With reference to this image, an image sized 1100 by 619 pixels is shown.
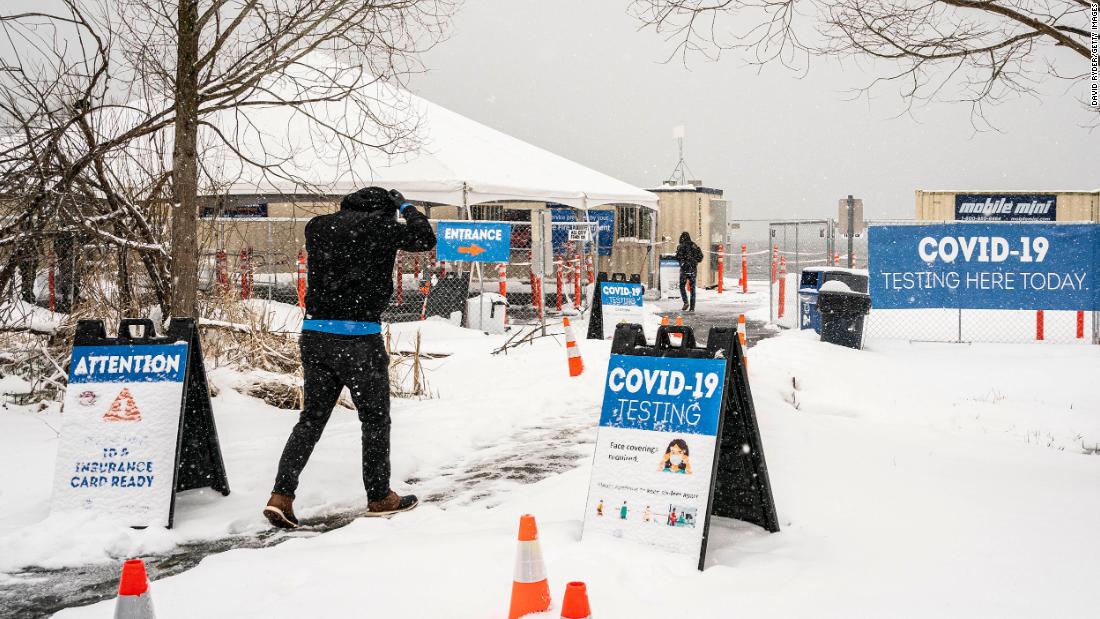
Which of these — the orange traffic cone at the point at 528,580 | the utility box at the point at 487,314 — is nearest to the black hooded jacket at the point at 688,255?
the utility box at the point at 487,314

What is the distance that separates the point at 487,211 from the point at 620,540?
1149 inches

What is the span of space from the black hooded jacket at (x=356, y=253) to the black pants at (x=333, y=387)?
152 millimetres

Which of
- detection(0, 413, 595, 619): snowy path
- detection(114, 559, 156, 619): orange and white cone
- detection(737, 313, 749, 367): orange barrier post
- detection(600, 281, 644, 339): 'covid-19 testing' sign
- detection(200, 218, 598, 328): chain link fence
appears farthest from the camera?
detection(600, 281, 644, 339): 'covid-19 testing' sign

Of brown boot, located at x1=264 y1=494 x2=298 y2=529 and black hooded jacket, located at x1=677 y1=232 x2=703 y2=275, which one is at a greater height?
black hooded jacket, located at x1=677 y1=232 x2=703 y2=275

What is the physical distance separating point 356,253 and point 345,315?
357 millimetres

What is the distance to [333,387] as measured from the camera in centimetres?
551

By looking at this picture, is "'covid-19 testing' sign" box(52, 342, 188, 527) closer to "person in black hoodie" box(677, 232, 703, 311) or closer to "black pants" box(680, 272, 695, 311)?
"person in black hoodie" box(677, 232, 703, 311)

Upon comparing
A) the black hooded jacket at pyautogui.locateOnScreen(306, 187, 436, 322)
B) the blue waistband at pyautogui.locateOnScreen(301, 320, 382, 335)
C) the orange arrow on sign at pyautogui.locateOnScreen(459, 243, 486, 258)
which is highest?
the orange arrow on sign at pyautogui.locateOnScreen(459, 243, 486, 258)

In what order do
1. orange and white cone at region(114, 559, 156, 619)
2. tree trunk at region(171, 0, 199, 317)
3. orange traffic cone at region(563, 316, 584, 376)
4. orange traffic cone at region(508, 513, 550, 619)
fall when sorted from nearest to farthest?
orange and white cone at region(114, 559, 156, 619) → orange traffic cone at region(508, 513, 550, 619) → tree trunk at region(171, 0, 199, 317) → orange traffic cone at region(563, 316, 584, 376)

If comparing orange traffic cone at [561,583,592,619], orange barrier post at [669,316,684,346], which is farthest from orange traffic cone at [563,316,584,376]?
orange traffic cone at [561,583,592,619]

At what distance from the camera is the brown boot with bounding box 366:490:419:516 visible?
5668 mm

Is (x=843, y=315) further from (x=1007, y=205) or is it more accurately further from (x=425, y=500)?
(x=1007, y=205)

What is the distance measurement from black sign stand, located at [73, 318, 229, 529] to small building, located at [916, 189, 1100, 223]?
27.3 metres

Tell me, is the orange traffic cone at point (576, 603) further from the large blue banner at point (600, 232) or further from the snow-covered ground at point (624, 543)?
the large blue banner at point (600, 232)
